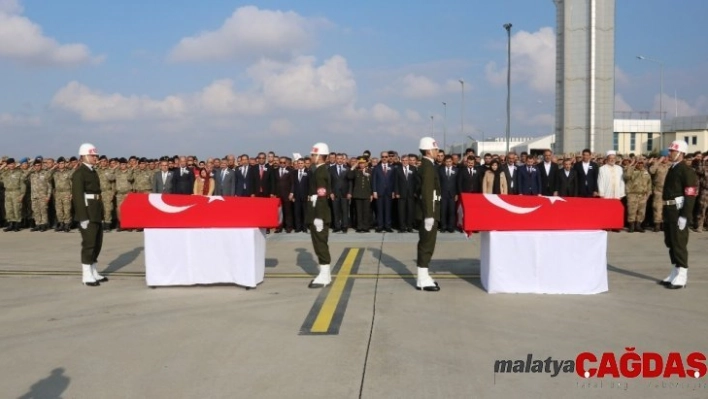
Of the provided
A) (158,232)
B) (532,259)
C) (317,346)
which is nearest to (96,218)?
(158,232)

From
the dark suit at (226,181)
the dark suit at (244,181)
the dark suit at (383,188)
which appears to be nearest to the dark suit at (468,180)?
the dark suit at (383,188)

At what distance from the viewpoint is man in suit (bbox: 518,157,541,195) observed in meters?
15.3

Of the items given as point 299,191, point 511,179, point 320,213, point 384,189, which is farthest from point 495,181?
point 320,213

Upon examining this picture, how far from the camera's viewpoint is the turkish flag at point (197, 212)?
888 cm

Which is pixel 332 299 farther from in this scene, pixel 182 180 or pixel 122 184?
pixel 122 184

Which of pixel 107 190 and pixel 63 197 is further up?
pixel 107 190

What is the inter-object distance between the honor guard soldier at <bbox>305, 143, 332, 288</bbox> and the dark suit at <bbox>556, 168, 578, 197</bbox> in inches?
318

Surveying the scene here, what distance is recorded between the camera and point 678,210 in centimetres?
877

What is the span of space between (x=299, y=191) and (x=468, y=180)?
14.4 feet

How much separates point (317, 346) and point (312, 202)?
139 inches

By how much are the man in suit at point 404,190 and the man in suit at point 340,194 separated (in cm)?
127

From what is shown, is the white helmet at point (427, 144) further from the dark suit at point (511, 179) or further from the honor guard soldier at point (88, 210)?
the dark suit at point (511, 179)

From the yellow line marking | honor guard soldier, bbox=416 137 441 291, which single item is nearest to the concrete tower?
the yellow line marking

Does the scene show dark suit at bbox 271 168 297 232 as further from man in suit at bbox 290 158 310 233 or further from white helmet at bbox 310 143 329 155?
white helmet at bbox 310 143 329 155
